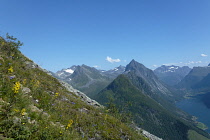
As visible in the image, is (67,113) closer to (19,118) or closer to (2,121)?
(19,118)

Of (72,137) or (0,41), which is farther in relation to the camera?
(0,41)

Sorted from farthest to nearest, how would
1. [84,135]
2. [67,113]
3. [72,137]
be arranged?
1. [67,113]
2. [84,135]
3. [72,137]

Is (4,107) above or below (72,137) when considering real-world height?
above

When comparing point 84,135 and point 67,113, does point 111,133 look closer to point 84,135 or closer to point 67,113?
point 84,135

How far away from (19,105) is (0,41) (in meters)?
15.4

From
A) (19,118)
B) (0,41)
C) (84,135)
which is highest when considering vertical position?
(0,41)

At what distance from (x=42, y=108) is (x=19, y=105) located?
2.50 meters

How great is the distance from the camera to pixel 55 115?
11.4 metres

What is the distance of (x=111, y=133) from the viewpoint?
12.8 m

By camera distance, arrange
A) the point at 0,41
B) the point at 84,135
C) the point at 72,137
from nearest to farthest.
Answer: the point at 72,137 < the point at 84,135 < the point at 0,41

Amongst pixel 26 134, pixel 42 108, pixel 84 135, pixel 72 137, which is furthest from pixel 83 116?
pixel 26 134

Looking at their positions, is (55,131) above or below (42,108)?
below

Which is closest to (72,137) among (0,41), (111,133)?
(111,133)

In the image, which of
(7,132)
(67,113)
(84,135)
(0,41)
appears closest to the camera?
(7,132)
